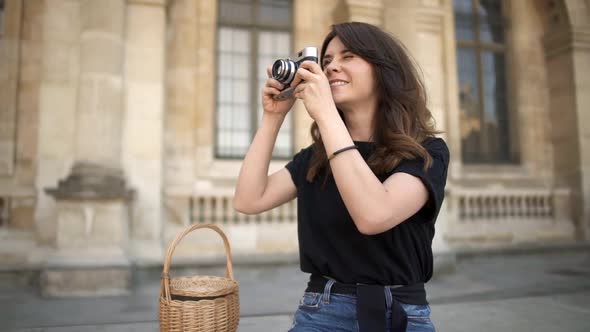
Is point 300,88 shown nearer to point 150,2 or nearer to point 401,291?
point 401,291

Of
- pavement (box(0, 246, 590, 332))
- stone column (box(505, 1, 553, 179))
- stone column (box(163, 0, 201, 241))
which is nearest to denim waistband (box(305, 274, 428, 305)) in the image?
pavement (box(0, 246, 590, 332))

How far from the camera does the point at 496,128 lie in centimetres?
847

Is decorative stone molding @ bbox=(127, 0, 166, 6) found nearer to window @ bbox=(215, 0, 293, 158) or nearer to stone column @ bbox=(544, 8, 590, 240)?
window @ bbox=(215, 0, 293, 158)

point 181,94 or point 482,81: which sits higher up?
point 482,81

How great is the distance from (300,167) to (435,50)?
243 inches

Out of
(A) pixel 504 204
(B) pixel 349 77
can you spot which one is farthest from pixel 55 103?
(A) pixel 504 204

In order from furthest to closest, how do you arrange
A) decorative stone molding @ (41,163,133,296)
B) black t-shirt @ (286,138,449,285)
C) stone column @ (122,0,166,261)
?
1. stone column @ (122,0,166,261)
2. decorative stone molding @ (41,163,133,296)
3. black t-shirt @ (286,138,449,285)

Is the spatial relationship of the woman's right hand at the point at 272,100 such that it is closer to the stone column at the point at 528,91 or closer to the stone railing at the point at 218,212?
the stone railing at the point at 218,212

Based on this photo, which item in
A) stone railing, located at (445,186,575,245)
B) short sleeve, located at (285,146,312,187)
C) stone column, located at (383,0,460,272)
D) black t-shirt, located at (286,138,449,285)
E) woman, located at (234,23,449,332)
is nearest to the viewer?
woman, located at (234,23,449,332)

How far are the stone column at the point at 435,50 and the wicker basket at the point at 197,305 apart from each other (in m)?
4.17

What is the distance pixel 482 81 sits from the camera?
27.6 feet

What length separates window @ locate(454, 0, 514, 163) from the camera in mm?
8289

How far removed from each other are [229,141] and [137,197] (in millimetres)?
1848

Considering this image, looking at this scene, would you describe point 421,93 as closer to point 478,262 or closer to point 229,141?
point 229,141
